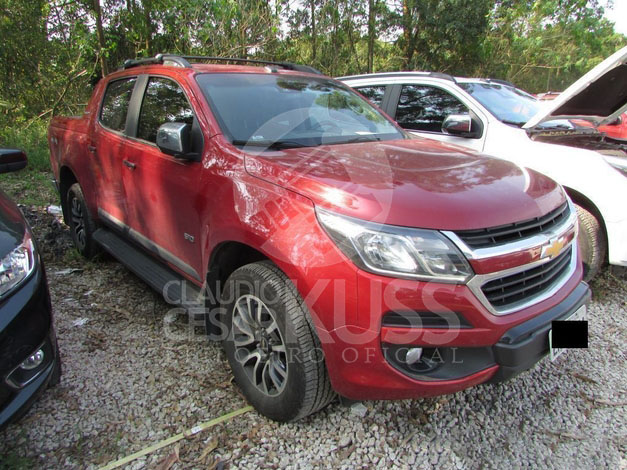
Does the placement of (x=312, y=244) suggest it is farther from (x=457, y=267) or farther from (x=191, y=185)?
(x=191, y=185)

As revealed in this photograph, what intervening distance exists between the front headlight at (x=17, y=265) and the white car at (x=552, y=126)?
3.42m

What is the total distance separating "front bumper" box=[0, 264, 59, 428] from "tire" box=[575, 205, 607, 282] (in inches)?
141

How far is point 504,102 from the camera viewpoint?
14.6ft

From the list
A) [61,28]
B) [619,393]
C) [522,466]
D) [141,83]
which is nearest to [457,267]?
[522,466]

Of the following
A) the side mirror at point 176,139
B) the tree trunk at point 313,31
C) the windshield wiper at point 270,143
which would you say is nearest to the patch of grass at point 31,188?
the side mirror at point 176,139

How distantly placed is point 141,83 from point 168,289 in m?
1.58

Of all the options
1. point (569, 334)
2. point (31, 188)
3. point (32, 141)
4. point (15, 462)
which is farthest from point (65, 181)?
point (32, 141)

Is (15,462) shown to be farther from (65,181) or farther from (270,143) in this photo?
(65,181)

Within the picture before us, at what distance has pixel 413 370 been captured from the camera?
173cm

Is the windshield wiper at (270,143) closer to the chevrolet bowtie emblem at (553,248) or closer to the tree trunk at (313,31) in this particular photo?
the chevrolet bowtie emblem at (553,248)

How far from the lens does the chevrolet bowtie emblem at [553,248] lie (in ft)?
6.19

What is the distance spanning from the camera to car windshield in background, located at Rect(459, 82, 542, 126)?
4160mm

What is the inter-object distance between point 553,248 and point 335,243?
1.05m

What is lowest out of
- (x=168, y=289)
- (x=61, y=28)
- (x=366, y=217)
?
(x=168, y=289)
